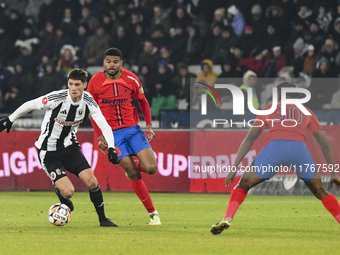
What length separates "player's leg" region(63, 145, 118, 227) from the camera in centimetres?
761

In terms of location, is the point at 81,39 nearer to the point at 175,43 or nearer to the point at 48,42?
the point at 48,42

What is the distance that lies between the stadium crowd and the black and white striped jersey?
642 centimetres

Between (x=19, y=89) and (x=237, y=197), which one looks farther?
(x=19, y=89)

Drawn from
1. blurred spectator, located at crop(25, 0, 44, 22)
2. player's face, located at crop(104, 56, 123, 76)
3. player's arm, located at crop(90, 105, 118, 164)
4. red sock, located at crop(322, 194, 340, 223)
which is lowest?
red sock, located at crop(322, 194, 340, 223)

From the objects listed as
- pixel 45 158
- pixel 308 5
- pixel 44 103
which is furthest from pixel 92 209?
pixel 308 5

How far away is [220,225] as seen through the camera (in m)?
6.44

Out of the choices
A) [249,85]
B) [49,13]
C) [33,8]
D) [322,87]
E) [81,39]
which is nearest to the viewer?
[249,85]

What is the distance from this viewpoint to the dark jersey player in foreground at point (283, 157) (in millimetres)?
6516

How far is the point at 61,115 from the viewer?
7570mm

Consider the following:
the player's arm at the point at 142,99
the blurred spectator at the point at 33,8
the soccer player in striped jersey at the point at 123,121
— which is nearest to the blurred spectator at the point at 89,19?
the blurred spectator at the point at 33,8

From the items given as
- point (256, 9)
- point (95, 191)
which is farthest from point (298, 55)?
point (95, 191)

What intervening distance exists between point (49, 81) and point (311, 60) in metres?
6.53

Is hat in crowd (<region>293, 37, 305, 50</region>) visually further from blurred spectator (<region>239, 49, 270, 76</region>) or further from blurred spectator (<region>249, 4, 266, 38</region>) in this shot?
blurred spectator (<region>249, 4, 266, 38</region>)

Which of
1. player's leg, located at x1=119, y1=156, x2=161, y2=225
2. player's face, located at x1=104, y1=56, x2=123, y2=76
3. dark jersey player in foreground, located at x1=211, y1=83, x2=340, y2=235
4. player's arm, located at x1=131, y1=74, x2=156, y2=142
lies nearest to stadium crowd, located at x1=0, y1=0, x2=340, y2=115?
player's arm, located at x1=131, y1=74, x2=156, y2=142
